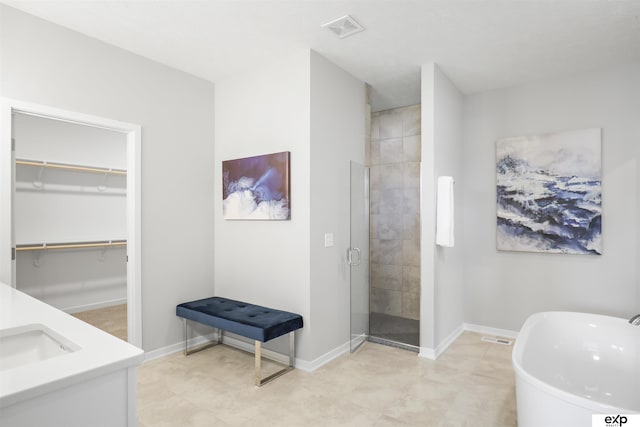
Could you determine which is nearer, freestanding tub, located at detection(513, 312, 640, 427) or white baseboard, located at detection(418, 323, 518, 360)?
freestanding tub, located at detection(513, 312, 640, 427)

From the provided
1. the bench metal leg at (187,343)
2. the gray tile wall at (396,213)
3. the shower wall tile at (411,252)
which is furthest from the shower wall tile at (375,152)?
the bench metal leg at (187,343)

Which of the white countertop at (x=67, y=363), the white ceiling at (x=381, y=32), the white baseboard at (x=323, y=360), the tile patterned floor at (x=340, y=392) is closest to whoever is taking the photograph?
the white countertop at (x=67, y=363)

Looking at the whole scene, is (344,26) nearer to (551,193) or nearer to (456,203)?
(456,203)

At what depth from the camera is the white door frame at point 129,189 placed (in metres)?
2.47

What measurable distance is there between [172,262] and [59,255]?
2170 millimetres

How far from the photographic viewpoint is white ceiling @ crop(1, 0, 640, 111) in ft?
8.05

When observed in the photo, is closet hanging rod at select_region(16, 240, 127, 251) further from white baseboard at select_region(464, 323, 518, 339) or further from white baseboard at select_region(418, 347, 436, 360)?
white baseboard at select_region(464, 323, 518, 339)

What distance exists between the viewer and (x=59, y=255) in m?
4.58

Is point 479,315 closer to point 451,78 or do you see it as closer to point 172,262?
point 451,78

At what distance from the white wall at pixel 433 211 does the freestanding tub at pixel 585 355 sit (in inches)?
31.7

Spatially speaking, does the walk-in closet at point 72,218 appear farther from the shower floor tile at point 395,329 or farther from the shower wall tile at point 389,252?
the shower wall tile at point 389,252

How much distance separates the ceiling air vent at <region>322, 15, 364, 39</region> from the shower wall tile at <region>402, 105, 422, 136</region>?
1.88 m

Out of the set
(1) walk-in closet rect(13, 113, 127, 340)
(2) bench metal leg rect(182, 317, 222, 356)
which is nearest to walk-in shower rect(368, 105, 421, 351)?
(2) bench metal leg rect(182, 317, 222, 356)

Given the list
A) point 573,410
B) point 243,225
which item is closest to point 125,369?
point 573,410
